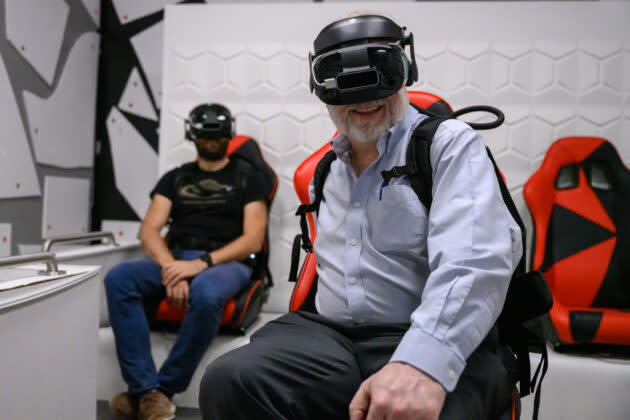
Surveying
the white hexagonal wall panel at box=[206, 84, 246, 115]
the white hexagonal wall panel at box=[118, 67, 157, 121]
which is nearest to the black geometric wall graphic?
the white hexagonal wall panel at box=[118, 67, 157, 121]

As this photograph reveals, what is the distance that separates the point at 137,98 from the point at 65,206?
0.87 m

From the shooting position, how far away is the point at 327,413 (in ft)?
2.89

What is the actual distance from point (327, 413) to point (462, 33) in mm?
2189

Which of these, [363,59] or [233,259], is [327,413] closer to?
[363,59]

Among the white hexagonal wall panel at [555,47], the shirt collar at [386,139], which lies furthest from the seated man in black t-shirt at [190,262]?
the white hexagonal wall panel at [555,47]

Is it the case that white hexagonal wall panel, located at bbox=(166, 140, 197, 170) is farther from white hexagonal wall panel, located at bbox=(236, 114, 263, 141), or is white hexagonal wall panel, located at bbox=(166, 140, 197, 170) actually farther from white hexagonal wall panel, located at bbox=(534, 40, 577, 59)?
white hexagonal wall panel, located at bbox=(534, 40, 577, 59)

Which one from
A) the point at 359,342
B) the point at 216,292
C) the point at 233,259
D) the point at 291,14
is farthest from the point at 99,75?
the point at 359,342

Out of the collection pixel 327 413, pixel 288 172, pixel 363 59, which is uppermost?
pixel 363 59

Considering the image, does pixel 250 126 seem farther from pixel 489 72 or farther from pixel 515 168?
pixel 515 168

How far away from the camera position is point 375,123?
3.50ft

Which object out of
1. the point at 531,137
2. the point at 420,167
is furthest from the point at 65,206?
the point at 531,137

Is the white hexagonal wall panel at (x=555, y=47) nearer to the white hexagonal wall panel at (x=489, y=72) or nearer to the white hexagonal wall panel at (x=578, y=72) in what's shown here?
the white hexagonal wall panel at (x=578, y=72)

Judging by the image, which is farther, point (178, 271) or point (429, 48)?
A: point (429, 48)

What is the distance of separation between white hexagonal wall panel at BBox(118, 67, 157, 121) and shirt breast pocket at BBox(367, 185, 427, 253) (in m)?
2.58
